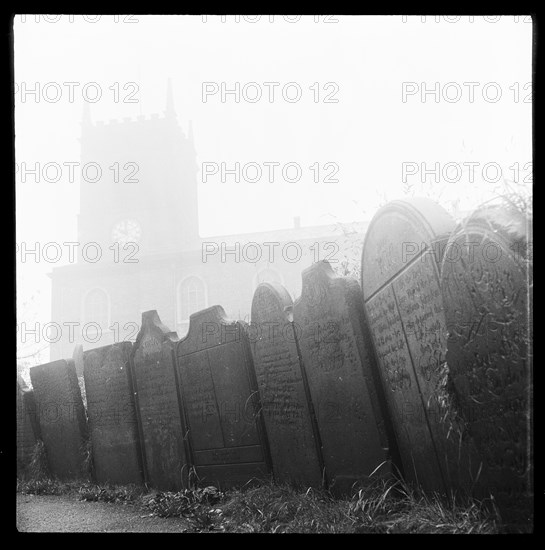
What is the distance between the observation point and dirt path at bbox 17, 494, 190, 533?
12.0 ft

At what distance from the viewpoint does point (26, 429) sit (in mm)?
7168

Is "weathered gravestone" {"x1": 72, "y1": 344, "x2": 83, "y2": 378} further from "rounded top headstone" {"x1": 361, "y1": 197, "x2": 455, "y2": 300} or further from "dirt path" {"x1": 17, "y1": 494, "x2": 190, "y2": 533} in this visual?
"rounded top headstone" {"x1": 361, "y1": 197, "x2": 455, "y2": 300}

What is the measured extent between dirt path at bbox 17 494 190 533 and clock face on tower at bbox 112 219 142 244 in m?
12.5

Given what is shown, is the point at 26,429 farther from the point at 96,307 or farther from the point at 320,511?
the point at 96,307

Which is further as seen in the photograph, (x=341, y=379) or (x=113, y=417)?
(x=113, y=417)

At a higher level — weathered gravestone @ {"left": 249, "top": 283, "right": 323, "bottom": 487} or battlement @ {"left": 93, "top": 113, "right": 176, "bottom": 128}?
battlement @ {"left": 93, "top": 113, "right": 176, "bottom": 128}

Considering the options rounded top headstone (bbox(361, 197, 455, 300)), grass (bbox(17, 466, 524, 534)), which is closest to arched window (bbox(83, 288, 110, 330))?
grass (bbox(17, 466, 524, 534))

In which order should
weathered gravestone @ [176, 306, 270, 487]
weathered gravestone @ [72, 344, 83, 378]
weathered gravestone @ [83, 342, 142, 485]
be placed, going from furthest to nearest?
weathered gravestone @ [72, 344, 83, 378] < weathered gravestone @ [83, 342, 142, 485] < weathered gravestone @ [176, 306, 270, 487]

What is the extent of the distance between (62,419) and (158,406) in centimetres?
184

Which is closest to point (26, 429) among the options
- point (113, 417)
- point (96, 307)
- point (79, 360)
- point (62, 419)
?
point (62, 419)

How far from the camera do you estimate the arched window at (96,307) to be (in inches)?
746

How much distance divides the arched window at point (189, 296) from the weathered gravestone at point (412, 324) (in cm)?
1561

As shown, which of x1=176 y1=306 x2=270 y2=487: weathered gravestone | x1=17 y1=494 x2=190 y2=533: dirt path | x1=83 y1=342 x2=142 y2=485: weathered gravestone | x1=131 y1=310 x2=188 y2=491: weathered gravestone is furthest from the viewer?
x1=83 y1=342 x2=142 y2=485: weathered gravestone

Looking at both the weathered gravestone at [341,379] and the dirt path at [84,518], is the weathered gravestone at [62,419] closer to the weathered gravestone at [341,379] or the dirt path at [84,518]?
the dirt path at [84,518]
